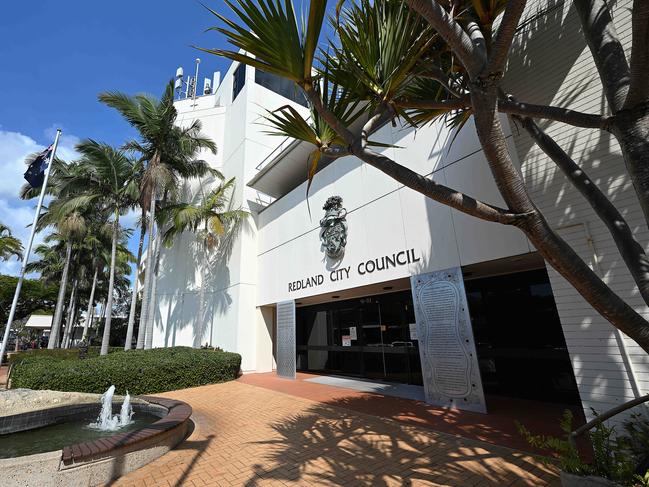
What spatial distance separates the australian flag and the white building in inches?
275

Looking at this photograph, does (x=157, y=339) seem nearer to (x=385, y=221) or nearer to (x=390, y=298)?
(x=390, y=298)

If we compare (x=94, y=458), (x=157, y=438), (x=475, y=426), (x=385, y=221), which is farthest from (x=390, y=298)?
(x=94, y=458)

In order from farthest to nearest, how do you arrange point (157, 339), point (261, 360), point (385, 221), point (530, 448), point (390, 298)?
point (157, 339) < point (261, 360) < point (390, 298) < point (385, 221) < point (530, 448)

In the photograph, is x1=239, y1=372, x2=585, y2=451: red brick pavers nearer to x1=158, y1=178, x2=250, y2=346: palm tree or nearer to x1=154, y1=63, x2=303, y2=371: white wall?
x1=154, y1=63, x2=303, y2=371: white wall

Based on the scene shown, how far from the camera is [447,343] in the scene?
6.13m

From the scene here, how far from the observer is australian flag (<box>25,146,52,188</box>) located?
31.4 ft

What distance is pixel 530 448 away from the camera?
3.89 meters

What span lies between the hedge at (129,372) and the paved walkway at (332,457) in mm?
3651

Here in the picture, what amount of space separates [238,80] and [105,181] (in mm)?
9091

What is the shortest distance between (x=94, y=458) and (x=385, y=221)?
22.8 ft

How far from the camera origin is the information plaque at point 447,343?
578cm

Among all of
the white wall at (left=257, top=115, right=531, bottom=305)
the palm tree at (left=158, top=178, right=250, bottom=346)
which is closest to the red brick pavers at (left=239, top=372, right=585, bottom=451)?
the white wall at (left=257, top=115, right=531, bottom=305)

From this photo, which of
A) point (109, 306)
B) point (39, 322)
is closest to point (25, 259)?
point (109, 306)

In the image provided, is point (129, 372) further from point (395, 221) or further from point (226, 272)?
point (395, 221)
